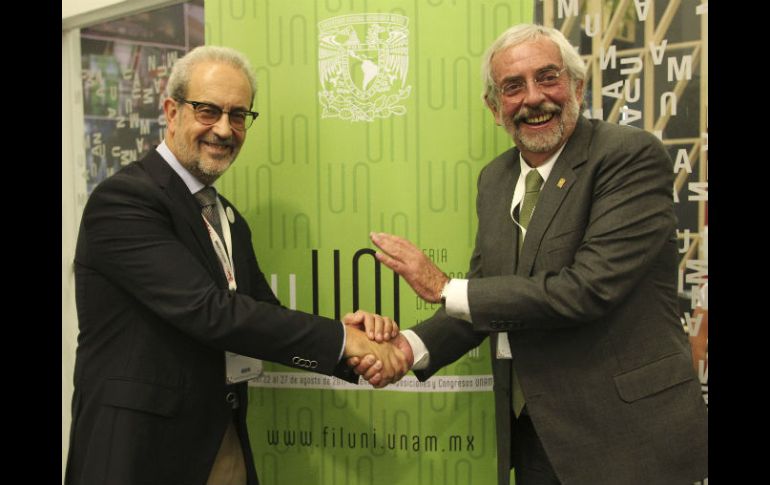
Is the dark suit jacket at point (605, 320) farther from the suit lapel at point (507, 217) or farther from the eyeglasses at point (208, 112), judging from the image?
the eyeglasses at point (208, 112)

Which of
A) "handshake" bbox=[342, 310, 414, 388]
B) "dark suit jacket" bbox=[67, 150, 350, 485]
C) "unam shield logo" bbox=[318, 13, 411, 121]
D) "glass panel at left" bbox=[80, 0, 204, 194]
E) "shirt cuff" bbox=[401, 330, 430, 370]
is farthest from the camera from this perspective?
"glass panel at left" bbox=[80, 0, 204, 194]

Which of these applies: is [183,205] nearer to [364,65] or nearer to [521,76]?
[364,65]

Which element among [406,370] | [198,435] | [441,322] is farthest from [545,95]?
[198,435]

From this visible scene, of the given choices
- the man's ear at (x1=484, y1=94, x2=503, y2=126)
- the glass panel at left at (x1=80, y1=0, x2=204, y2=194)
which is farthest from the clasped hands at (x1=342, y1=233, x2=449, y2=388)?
the glass panel at left at (x1=80, y1=0, x2=204, y2=194)

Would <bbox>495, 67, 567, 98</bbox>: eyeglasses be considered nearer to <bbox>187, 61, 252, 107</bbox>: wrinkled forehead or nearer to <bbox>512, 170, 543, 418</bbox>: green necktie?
<bbox>512, 170, 543, 418</bbox>: green necktie

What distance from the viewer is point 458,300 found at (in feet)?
6.49

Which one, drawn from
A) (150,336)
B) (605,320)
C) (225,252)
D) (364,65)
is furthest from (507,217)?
(150,336)

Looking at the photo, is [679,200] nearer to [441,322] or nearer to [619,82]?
[619,82]

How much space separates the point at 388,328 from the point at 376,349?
15 centimetres

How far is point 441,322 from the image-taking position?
236 cm

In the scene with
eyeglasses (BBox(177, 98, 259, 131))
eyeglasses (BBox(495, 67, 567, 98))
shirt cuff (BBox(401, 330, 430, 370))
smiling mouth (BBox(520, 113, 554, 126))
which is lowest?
shirt cuff (BBox(401, 330, 430, 370))

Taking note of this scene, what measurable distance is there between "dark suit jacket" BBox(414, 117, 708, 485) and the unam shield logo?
0.82 meters

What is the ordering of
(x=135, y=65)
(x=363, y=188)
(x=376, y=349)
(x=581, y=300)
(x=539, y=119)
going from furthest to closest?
1. (x=135, y=65)
2. (x=363, y=188)
3. (x=376, y=349)
4. (x=539, y=119)
5. (x=581, y=300)

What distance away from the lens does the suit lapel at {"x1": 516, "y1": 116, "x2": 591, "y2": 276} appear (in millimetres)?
1925
